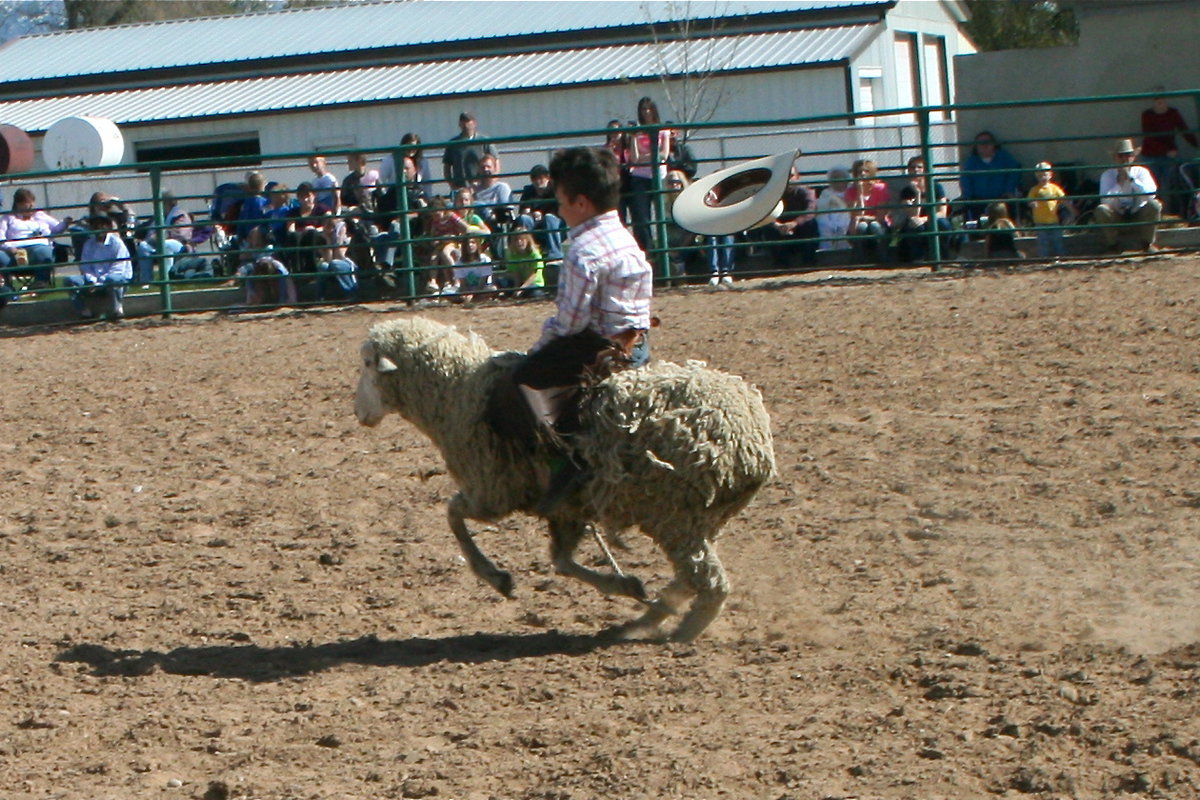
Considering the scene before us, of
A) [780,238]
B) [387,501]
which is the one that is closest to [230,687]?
[387,501]

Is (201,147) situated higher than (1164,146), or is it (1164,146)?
(201,147)

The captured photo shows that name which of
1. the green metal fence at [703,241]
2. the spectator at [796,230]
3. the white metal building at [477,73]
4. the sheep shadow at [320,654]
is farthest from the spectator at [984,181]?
the sheep shadow at [320,654]

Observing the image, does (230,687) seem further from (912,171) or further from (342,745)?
(912,171)

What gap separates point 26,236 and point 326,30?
15057mm

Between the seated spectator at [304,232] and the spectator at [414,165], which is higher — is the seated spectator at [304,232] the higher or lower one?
the lower one

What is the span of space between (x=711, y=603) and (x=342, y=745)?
1.37 metres

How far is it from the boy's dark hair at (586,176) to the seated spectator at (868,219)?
8.90m

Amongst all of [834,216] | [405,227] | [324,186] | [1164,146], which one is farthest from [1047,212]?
[324,186]

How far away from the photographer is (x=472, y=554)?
539cm

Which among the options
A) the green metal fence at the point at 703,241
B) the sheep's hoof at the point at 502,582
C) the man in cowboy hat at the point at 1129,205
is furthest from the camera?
the green metal fence at the point at 703,241

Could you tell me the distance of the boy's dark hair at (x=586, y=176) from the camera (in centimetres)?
497

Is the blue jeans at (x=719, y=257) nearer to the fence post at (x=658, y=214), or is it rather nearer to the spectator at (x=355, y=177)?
the fence post at (x=658, y=214)

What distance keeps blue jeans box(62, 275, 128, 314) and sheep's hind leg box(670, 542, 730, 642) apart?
32.6ft

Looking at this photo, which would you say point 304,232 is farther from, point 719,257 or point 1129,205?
point 1129,205
